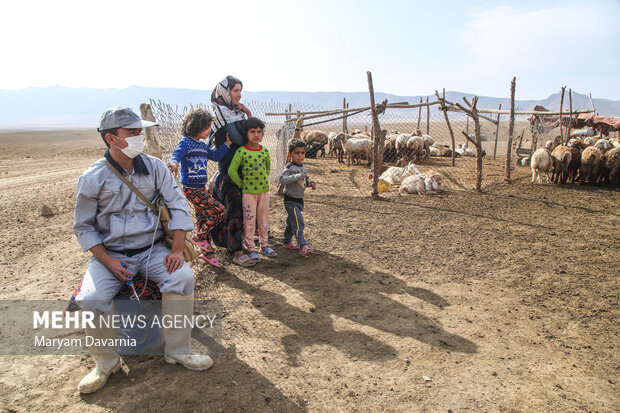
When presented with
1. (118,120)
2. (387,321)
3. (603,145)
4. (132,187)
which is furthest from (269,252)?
(603,145)

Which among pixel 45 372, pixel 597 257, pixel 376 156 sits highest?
Answer: pixel 376 156

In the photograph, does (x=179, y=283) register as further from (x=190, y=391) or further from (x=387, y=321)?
(x=387, y=321)

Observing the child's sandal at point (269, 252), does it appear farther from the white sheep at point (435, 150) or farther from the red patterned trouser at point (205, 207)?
the white sheep at point (435, 150)

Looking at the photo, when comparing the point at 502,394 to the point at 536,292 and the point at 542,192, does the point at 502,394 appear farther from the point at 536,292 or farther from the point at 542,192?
the point at 542,192

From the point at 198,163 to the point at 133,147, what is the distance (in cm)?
126

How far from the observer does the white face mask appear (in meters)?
2.51

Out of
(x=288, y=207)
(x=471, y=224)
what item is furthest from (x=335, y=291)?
(x=471, y=224)

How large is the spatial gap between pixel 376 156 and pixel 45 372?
251 inches

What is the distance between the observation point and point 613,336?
2934 millimetres

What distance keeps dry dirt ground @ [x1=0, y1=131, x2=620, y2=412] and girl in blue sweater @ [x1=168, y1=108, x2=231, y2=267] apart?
0.63 metres

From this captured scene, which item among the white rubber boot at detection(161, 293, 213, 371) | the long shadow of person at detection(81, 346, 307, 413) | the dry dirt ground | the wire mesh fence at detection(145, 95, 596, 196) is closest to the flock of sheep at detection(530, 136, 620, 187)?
the wire mesh fence at detection(145, 95, 596, 196)

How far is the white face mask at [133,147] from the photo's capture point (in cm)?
251

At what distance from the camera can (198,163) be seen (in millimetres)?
3789

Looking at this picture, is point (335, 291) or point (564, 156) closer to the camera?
point (335, 291)
